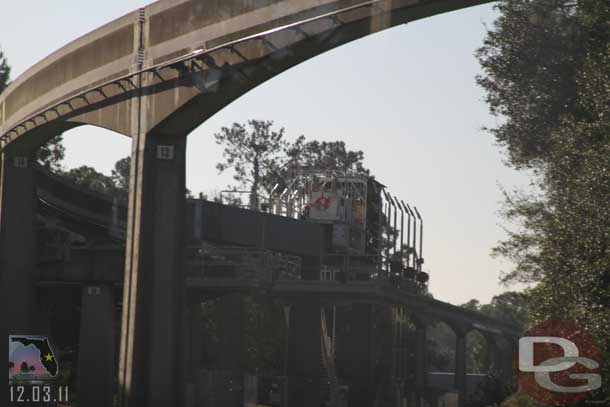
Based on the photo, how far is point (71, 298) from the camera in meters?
65.5

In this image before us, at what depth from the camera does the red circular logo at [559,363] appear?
2717 cm

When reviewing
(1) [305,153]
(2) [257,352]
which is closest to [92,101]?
(2) [257,352]

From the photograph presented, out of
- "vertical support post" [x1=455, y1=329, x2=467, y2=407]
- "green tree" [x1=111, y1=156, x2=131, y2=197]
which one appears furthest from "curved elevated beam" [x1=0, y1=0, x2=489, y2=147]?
"green tree" [x1=111, y1=156, x2=131, y2=197]

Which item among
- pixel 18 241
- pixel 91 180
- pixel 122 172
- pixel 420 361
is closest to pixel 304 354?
pixel 420 361

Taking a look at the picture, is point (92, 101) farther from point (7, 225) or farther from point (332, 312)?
point (332, 312)

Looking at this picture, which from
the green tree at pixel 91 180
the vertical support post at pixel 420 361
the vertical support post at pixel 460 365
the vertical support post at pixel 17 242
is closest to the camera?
the vertical support post at pixel 17 242

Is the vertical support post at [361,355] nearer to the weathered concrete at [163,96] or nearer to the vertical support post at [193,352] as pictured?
the vertical support post at [193,352]

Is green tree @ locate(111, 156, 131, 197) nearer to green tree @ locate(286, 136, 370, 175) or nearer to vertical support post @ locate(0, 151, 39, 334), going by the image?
green tree @ locate(286, 136, 370, 175)

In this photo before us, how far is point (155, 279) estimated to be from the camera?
105ft

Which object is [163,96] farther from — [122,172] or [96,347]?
[122,172]

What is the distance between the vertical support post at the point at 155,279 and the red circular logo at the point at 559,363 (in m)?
9.38

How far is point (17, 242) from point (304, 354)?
26.1 metres

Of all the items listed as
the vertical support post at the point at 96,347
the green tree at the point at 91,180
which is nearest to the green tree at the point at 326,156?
the green tree at the point at 91,180

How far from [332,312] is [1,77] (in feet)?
128
